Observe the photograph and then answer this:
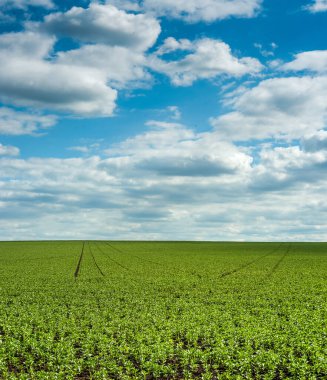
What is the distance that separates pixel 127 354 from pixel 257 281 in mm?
26868

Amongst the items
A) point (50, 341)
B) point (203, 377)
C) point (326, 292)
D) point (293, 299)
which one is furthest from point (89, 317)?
point (326, 292)

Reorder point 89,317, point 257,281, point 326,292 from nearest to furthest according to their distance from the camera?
point 89,317 < point 326,292 < point 257,281

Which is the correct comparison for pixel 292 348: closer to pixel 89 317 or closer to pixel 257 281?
pixel 89 317

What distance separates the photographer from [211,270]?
2175 inches

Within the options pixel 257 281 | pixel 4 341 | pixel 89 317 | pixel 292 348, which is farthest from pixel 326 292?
pixel 4 341

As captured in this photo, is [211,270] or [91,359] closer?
[91,359]

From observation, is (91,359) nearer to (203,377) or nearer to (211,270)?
(203,377)

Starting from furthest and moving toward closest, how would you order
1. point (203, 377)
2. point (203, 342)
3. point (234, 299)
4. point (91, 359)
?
point (234, 299)
point (203, 342)
point (91, 359)
point (203, 377)

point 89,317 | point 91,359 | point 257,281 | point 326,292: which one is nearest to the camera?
point 91,359

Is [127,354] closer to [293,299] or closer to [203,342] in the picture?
[203,342]

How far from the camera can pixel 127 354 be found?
19234 millimetres

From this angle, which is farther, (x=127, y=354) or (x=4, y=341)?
(x=4, y=341)

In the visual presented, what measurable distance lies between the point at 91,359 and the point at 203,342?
19.6 ft

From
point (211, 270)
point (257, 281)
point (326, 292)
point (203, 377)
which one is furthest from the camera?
point (211, 270)
